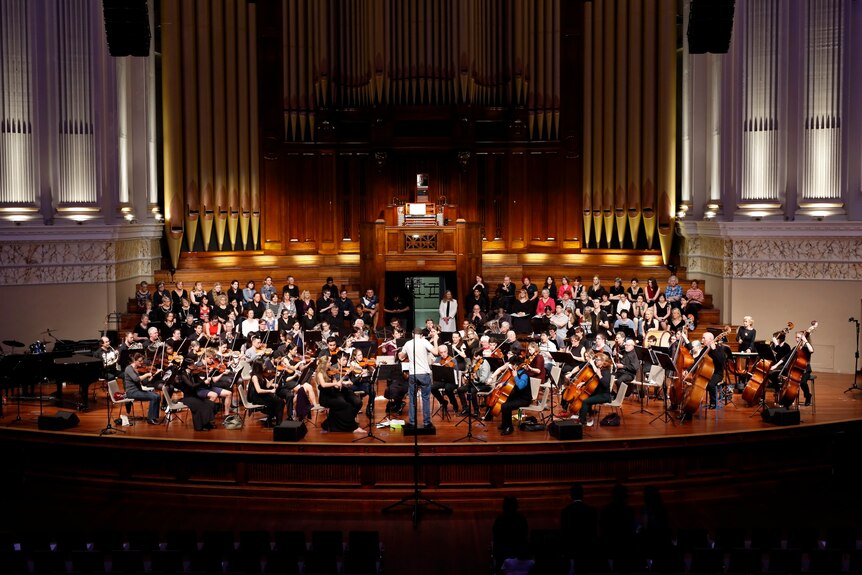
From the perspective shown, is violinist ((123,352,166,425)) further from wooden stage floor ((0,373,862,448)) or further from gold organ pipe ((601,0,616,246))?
gold organ pipe ((601,0,616,246))

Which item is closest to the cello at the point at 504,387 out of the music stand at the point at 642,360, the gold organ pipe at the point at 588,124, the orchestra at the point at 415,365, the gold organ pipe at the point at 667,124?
the orchestra at the point at 415,365

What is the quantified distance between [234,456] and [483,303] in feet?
23.0

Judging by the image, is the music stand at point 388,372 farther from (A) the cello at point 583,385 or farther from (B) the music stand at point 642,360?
(B) the music stand at point 642,360

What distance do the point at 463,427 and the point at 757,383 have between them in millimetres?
4037

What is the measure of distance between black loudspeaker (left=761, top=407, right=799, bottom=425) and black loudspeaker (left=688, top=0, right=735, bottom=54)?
454 centimetres

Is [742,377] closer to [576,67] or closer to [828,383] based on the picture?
[828,383]

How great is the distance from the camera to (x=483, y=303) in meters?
17.7

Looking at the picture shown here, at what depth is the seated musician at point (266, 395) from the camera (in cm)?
1274

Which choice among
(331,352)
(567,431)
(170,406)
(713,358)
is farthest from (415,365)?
(713,358)

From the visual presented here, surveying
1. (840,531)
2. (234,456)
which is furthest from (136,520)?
(840,531)

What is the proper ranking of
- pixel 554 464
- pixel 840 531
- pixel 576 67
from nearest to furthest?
pixel 840 531, pixel 554 464, pixel 576 67

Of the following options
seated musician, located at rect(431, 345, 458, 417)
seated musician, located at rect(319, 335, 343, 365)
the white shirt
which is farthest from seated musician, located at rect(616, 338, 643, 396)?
seated musician, located at rect(319, 335, 343, 365)

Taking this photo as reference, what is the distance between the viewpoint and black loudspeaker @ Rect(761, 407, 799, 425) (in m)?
12.5

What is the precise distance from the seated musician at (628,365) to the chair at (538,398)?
0.92 metres
